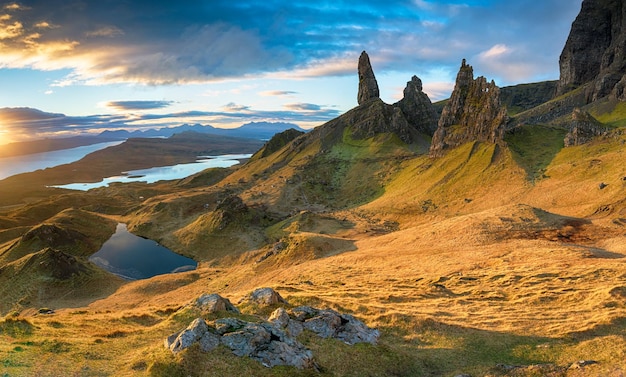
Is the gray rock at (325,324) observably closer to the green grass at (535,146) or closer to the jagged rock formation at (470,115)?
the green grass at (535,146)

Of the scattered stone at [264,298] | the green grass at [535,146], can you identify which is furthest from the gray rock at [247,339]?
the green grass at [535,146]

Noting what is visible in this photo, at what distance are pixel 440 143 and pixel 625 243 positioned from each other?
81.1 metres

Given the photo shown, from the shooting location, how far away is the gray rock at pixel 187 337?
20.4m

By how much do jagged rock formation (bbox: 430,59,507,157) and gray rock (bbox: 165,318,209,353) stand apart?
107295 millimetres

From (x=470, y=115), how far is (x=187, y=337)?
124 m

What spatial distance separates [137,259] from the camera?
10081 cm

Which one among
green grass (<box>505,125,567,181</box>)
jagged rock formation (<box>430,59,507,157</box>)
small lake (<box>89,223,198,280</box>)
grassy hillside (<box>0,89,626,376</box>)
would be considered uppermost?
jagged rock formation (<box>430,59,507,157</box>)

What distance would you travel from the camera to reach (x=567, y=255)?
44.8 meters

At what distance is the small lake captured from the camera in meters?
91.9

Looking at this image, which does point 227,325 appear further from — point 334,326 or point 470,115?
point 470,115

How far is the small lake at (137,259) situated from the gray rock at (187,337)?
239 ft

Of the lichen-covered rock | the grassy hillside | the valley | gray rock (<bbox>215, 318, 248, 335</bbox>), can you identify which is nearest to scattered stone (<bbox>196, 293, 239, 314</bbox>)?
the valley

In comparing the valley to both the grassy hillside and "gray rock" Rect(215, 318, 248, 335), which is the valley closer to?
the grassy hillside

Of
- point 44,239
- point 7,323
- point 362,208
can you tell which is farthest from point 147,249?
point 7,323
